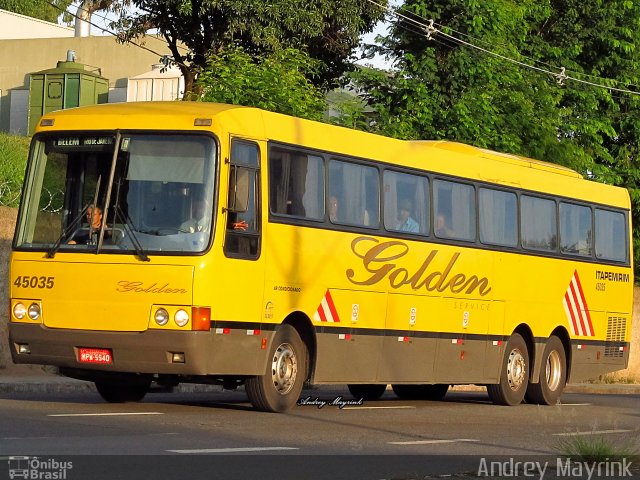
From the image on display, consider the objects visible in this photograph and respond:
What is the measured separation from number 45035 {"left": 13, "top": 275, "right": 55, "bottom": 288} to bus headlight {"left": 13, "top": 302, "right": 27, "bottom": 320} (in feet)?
0.67

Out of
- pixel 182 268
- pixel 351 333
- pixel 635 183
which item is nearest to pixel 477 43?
pixel 635 183

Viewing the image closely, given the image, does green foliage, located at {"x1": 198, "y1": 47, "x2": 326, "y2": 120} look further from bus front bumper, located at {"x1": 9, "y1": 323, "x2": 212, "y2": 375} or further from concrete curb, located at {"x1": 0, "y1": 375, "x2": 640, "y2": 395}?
bus front bumper, located at {"x1": 9, "y1": 323, "x2": 212, "y2": 375}

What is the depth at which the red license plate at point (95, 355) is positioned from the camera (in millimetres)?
15547

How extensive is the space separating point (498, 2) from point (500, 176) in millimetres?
14363

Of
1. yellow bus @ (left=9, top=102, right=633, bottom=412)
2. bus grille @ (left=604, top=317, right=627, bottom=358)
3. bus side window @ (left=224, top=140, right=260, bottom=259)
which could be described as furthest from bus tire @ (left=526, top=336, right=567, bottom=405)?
bus side window @ (left=224, top=140, right=260, bottom=259)

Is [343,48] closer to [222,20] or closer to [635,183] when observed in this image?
[222,20]

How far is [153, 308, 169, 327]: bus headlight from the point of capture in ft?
50.7

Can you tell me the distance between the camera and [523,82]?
34.6m

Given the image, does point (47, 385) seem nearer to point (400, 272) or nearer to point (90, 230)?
point (400, 272)

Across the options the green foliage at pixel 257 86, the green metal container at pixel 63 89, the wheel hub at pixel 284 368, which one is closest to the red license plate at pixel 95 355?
the wheel hub at pixel 284 368

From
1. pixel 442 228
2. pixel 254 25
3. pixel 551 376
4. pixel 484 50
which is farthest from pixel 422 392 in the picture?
pixel 254 25

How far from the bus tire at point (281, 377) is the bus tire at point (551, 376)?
6717 mm

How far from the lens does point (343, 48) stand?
4266 cm

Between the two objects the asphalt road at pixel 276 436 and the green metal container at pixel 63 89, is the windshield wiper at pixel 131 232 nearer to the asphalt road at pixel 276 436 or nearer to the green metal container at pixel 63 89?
the asphalt road at pixel 276 436
